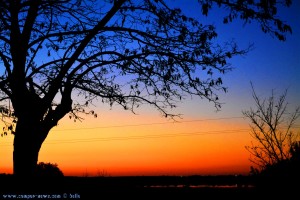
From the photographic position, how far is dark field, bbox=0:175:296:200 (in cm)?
862

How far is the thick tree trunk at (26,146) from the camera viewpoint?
418 inches

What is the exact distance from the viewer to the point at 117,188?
29.6 ft

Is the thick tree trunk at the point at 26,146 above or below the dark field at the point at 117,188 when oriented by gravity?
above

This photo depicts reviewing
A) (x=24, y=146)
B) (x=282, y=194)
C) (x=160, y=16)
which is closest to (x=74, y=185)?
(x=24, y=146)

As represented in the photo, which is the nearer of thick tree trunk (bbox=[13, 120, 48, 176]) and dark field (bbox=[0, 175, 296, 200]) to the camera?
dark field (bbox=[0, 175, 296, 200])

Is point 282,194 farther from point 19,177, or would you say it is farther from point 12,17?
point 12,17

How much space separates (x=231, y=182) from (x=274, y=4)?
488 cm

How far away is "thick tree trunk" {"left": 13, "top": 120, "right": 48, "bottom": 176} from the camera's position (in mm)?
10609

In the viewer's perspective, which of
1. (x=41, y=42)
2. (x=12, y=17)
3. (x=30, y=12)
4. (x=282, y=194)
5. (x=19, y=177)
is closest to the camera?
(x=282, y=194)

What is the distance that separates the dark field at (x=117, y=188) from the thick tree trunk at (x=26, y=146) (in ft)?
3.77

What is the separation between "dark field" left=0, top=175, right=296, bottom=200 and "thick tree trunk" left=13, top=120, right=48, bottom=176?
1149 millimetres

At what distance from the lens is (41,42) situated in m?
12.3

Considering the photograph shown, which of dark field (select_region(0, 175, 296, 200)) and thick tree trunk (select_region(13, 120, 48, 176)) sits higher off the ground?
thick tree trunk (select_region(13, 120, 48, 176))

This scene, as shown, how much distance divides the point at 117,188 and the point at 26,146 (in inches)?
136
